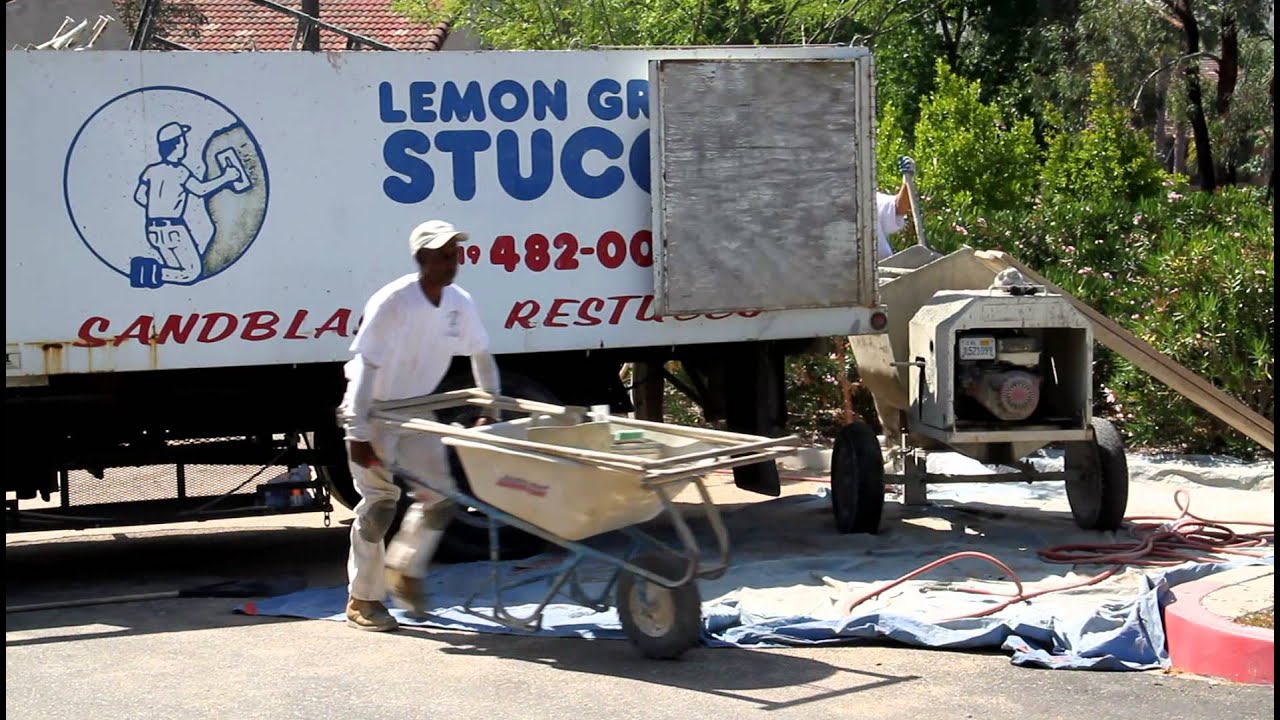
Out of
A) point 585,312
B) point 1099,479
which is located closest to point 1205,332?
point 1099,479

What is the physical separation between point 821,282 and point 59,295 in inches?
156

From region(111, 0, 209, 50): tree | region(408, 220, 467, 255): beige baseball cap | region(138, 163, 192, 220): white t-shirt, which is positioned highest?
region(111, 0, 209, 50): tree

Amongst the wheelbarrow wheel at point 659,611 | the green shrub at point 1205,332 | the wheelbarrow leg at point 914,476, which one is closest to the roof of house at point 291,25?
the green shrub at point 1205,332

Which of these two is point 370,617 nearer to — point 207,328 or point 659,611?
point 659,611

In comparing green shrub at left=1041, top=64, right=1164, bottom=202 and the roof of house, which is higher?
the roof of house

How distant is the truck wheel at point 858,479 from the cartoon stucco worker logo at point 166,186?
3.38 meters

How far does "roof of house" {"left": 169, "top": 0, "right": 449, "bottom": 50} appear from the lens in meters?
25.0

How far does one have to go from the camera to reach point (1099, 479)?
8781 mm

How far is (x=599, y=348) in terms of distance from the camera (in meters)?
8.71

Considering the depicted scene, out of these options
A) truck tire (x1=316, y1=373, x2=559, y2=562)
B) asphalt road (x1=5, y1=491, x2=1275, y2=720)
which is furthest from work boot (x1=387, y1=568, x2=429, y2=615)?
truck tire (x1=316, y1=373, x2=559, y2=562)

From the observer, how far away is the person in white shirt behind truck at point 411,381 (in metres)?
6.62

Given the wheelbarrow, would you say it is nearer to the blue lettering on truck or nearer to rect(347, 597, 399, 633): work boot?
rect(347, 597, 399, 633): work boot

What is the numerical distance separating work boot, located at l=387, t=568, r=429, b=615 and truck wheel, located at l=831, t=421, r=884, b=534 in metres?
2.79

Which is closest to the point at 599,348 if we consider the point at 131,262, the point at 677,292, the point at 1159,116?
the point at 677,292
